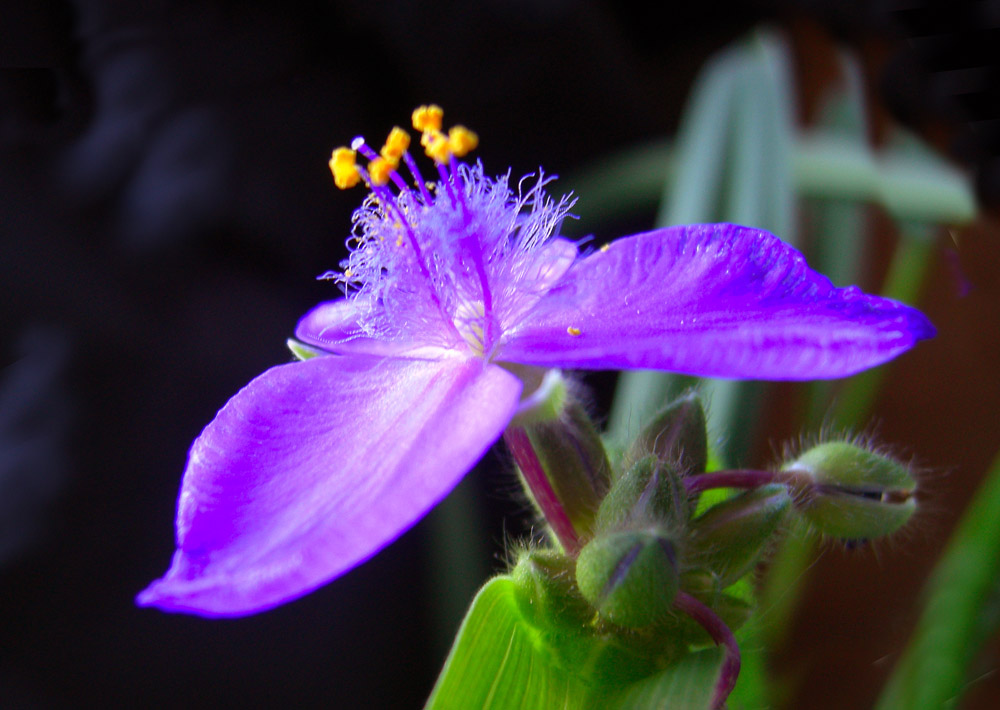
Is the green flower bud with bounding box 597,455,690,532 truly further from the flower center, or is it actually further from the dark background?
the dark background

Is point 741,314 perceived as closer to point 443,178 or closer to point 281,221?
point 443,178

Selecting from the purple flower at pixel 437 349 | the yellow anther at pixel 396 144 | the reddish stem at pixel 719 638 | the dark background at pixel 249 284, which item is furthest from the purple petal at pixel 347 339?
the dark background at pixel 249 284

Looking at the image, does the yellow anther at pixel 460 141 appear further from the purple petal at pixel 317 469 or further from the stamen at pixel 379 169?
the purple petal at pixel 317 469

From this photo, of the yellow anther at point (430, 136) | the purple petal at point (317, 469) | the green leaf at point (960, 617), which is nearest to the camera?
the purple petal at point (317, 469)

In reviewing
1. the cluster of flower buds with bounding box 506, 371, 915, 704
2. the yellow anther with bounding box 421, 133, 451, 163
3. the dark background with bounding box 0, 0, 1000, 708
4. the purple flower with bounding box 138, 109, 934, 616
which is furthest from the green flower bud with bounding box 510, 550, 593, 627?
the dark background with bounding box 0, 0, 1000, 708

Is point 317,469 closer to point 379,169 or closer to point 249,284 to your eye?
point 379,169
